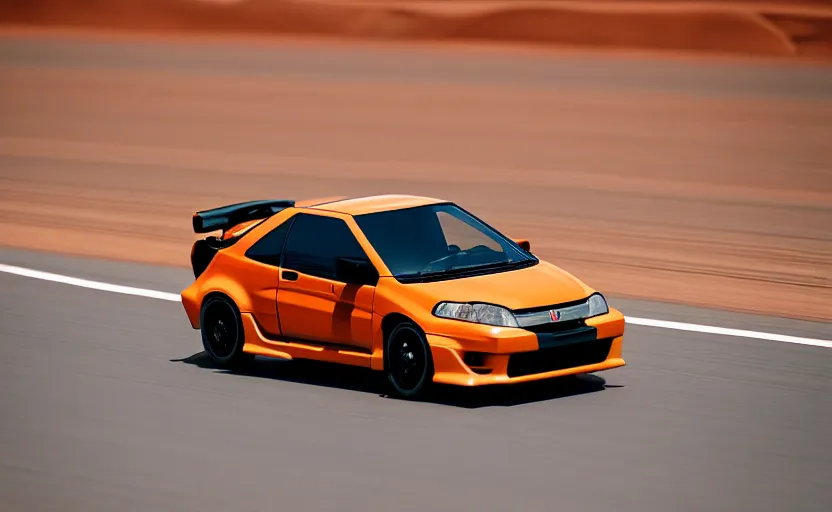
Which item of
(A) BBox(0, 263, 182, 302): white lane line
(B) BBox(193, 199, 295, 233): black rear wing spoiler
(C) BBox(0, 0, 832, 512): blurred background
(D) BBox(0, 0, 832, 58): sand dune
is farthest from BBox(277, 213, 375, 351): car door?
(D) BBox(0, 0, 832, 58): sand dune

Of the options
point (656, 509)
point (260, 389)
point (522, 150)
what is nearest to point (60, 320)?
point (260, 389)

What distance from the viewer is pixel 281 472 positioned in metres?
9.16

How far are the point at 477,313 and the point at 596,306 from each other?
3.20 ft

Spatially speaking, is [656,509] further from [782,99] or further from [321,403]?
[782,99]

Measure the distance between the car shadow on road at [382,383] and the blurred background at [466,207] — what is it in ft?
0.16

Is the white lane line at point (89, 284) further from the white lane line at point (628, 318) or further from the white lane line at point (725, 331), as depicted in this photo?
the white lane line at point (725, 331)

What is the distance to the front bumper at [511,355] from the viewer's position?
10.4 meters

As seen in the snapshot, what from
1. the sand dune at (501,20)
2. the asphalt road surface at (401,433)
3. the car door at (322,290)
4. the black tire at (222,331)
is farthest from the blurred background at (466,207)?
the sand dune at (501,20)

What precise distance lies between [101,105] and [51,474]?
29360 mm

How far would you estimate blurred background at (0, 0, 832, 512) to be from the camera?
9109 millimetres

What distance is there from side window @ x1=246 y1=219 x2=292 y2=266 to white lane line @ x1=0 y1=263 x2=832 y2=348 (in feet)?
11.1

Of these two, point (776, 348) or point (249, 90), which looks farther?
point (249, 90)

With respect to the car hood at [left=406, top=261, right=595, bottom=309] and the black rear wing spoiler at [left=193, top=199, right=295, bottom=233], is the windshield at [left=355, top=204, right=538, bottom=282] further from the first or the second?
the black rear wing spoiler at [left=193, top=199, right=295, bottom=233]

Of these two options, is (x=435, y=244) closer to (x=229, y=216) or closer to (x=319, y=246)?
(x=319, y=246)
